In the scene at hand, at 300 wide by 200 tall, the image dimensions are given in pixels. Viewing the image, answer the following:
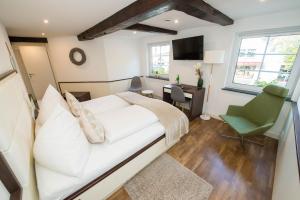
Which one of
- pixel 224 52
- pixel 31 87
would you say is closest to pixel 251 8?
pixel 224 52

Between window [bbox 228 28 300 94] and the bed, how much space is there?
82.1 inches

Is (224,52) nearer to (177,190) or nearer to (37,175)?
(177,190)

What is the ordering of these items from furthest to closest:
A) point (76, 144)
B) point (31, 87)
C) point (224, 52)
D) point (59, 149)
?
point (31, 87)
point (224, 52)
point (76, 144)
point (59, 149)

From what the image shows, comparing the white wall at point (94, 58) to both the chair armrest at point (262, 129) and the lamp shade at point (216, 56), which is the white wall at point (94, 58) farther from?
the chair armrest at point (262, 129)

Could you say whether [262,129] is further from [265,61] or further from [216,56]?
[216,56]

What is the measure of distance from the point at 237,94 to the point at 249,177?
5.21 feet

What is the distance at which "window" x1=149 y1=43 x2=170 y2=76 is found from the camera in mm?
3962

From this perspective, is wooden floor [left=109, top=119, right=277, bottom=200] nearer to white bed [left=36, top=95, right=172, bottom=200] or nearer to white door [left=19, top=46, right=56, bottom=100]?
white bed [left=36, top=95, right=172, bottom=200]

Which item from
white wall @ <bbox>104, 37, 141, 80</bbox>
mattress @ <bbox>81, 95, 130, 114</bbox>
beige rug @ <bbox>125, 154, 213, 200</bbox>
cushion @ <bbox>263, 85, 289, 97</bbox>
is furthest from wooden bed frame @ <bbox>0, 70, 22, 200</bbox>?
white wall @ <bbox>104, 37, 141, 80</bbox>

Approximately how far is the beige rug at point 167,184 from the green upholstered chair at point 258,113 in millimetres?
1000

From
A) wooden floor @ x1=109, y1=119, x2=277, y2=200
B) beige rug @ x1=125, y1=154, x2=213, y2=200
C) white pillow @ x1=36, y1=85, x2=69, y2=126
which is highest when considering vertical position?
white pillow @ x1=36, y1=85, x2=69, y2=126

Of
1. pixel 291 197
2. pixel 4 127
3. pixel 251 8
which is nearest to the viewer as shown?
pixel 4 127

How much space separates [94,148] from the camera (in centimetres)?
138

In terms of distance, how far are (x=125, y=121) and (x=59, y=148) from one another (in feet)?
2.62
